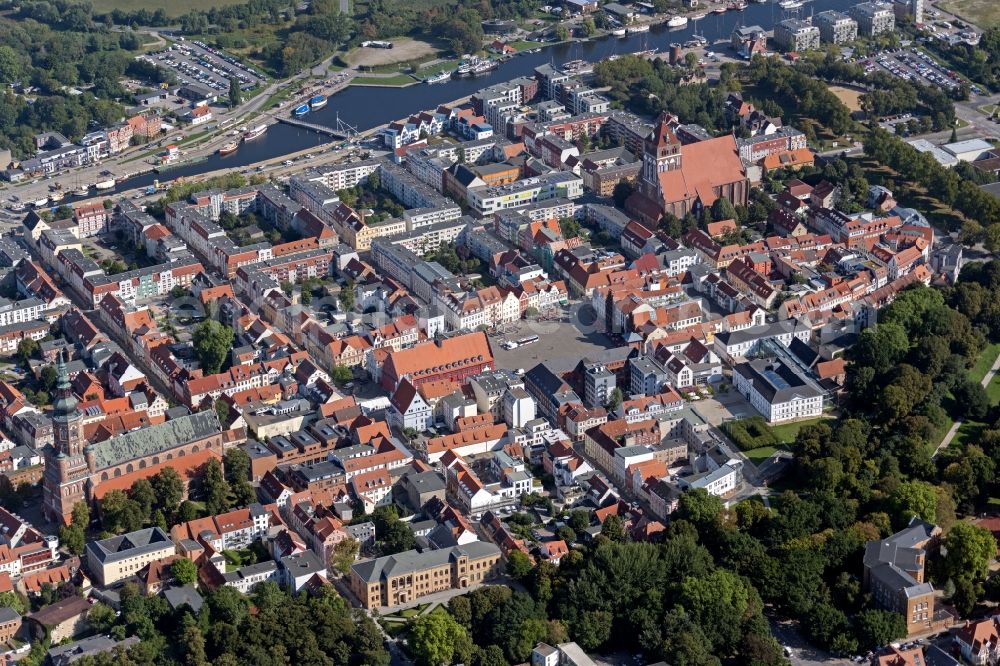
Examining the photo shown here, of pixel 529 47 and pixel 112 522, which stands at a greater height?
pixel 112 522

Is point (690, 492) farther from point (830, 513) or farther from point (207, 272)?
point (207, 272)

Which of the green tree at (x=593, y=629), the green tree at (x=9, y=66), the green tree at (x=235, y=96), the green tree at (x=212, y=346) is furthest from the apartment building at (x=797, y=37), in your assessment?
the green tree at (x=593, y=629)

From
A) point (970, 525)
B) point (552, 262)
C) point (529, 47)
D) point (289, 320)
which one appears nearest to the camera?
point (970, 525)

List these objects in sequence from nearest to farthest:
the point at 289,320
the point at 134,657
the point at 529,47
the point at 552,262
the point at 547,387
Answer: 1. the point at 134,657
2. the point at 547,387
3. the point at 289,320
4. the point at 552,262
5. the point at 529,47

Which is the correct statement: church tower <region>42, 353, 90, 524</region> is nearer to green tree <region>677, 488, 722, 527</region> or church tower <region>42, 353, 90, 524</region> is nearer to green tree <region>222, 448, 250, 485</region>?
green tree <region>222, 448, 250, 485</region>

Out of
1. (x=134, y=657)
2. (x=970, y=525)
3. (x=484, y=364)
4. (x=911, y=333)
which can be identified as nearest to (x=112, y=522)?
(x=134, y=657)

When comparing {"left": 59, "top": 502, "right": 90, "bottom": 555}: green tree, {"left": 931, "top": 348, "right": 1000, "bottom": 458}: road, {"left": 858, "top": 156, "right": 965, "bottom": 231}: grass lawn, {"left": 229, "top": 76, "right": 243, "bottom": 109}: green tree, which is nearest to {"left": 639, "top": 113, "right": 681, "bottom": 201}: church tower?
{"left": 858, "top": 156, "right": 965, "bottom": 231}: grass lawn
